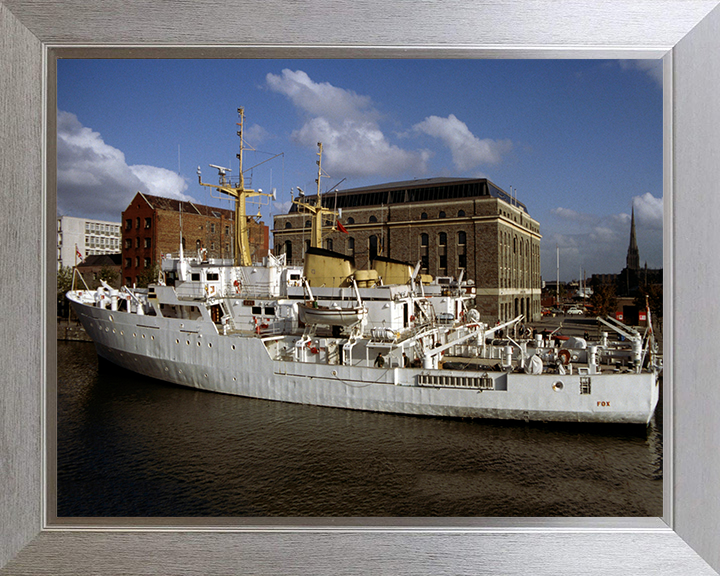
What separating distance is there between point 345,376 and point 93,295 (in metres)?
10.8

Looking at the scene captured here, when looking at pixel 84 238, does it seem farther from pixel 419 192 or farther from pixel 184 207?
pixel 419 192

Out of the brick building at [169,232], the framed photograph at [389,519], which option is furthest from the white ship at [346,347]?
the framed photograph at [389,519]

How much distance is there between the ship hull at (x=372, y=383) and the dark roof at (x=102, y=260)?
1859mm

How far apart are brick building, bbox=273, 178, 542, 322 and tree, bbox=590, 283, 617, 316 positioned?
5.82 m

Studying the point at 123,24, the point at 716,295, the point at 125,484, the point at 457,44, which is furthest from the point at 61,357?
the point at 716,295

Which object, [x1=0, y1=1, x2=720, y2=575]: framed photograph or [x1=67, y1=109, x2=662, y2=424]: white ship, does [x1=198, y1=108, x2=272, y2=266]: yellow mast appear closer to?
[x1=67, y1=109, x2=662, y2=424]: white ship

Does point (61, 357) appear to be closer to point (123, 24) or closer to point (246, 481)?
point (246, 481)

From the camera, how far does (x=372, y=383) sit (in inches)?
400

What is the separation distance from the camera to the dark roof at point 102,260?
44.4 ft

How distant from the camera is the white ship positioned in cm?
933

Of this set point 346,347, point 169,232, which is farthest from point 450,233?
point 169,232

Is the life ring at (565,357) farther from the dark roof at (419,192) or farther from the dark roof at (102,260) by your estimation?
the dark roof at (102,260)

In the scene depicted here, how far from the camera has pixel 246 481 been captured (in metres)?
6.69

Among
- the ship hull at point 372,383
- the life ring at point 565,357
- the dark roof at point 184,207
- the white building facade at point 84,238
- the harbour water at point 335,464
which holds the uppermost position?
the dark roof at point 184,207
